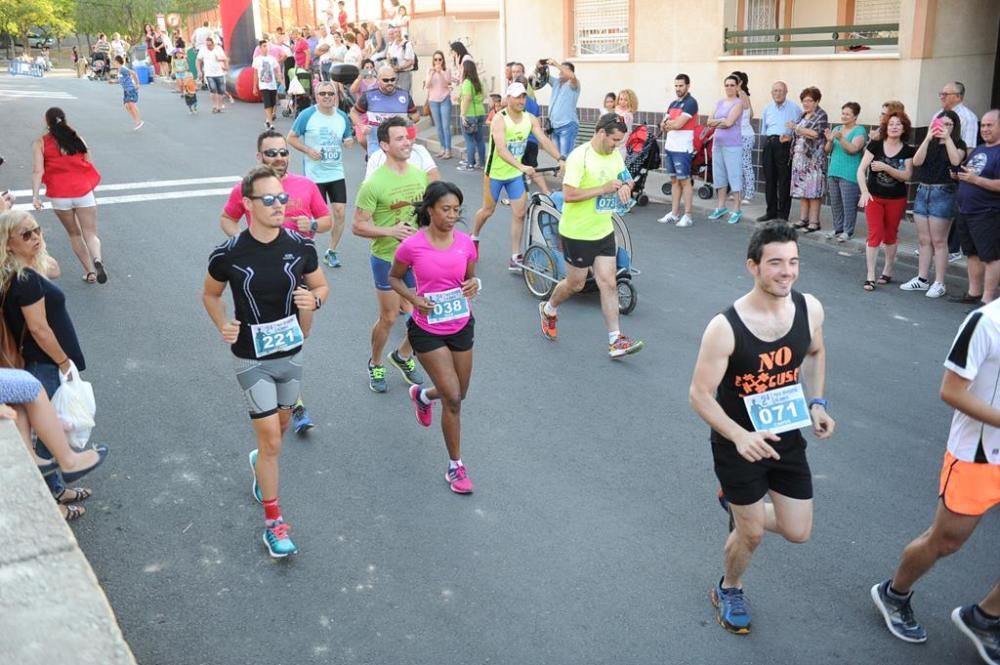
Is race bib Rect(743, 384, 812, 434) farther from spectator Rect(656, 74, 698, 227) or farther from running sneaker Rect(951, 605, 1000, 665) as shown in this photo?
spectator Rect(656, 74, 698, 227)

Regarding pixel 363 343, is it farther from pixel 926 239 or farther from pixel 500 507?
pixel 926 239

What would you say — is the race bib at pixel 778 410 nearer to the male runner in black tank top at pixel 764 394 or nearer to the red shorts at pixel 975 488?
the male runner in black tank top at pixel 764 394

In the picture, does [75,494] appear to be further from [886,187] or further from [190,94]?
[190,94]

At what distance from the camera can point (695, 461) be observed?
235 inches

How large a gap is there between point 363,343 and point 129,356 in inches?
75.1

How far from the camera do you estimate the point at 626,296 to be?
352 inches

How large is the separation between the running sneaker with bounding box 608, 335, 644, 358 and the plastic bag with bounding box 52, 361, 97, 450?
155 inches

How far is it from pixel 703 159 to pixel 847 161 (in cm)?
300

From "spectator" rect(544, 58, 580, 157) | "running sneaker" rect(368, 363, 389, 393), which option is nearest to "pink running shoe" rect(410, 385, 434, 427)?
"running sneaker" rect(368, 363, 389, 393)

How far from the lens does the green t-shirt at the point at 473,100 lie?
16609mm

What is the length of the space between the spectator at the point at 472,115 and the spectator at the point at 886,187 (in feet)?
26.5

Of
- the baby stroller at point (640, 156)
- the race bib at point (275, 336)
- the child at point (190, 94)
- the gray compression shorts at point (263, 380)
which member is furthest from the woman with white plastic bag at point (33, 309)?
the child at point (190, 94)

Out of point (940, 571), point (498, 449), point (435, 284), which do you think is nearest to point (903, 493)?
point (940, 571)

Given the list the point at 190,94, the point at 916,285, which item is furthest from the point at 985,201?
the point at 190,94
